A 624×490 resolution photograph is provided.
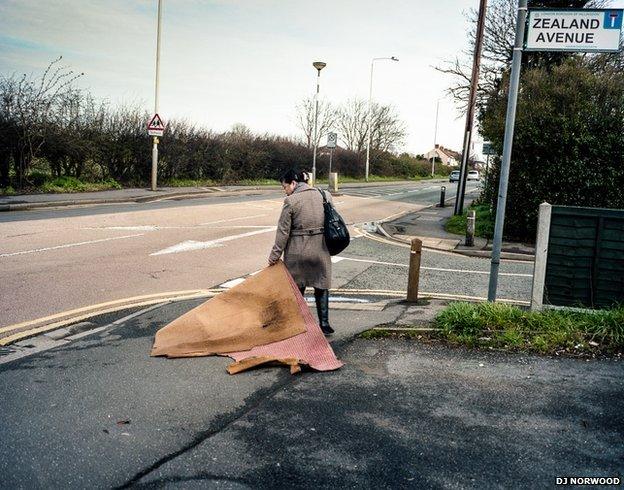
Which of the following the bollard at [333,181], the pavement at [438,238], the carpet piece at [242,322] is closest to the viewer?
the carpet piece at [242,322]

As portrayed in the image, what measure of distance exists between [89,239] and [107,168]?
14791mm

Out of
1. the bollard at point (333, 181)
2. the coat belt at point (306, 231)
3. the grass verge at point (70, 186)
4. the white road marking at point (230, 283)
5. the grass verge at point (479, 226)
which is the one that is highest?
the bollard at point (333, 181)

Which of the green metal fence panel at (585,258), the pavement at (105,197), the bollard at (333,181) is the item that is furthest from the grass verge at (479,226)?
the bollard at (333,181)

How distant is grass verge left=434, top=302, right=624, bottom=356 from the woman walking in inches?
62.7

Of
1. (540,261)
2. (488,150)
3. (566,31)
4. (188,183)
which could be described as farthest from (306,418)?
(188,183)

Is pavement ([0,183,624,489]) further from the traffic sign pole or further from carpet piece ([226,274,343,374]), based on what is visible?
the traffic sign pole

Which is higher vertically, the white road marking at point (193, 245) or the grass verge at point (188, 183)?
the grass verge at point (188, 183)

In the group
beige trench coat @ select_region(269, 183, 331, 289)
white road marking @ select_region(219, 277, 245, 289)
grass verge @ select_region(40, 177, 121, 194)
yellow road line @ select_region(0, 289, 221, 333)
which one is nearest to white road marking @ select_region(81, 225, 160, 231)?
white road marking @ select_region(219, 277, 245, 289)

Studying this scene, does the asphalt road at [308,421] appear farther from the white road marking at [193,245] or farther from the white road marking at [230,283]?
the white road marking at [193,245]

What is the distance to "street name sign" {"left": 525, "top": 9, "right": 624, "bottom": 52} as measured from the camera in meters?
5.51

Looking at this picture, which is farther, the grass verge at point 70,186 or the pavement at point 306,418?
the grass verge at point 70,186

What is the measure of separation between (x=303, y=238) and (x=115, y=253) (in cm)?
582

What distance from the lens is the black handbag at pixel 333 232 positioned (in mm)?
5539

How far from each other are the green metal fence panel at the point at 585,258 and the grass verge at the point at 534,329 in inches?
10.1
